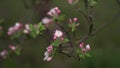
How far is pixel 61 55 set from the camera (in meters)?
7.25

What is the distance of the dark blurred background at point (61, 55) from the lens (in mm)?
6191

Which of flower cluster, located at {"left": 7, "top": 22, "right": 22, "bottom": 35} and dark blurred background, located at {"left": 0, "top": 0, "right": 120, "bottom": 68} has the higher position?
flower cluster, located at {"left": 7, "top": 22, "right": 22, "bottom": 35}

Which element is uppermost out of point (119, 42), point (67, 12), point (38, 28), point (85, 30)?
point (38, 28)

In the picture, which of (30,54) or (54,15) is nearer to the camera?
(54,15)

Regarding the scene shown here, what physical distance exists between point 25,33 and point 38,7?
2157mm

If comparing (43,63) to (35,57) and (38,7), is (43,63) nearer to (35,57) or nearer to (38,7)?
(35,57)

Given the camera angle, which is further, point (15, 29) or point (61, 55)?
point (61, 55)

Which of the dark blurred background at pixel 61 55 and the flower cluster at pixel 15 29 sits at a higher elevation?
the flower cluster at pixel 15 29

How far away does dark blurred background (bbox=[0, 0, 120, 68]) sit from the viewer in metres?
6.19

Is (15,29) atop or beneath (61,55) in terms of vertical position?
atop

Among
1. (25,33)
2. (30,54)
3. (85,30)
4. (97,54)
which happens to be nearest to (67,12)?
(85,30)

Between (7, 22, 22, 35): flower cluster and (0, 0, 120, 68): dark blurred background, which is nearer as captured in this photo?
(7, 22, 22, 35): flower cluster

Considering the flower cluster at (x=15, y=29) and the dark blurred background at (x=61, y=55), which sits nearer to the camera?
the flower cluster at (x=15, y=29)

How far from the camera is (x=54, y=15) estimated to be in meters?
3.99
